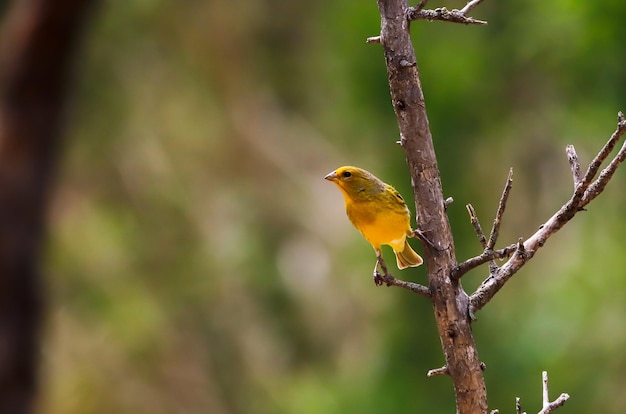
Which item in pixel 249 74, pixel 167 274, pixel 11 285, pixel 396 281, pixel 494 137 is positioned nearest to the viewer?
pixel 396 281

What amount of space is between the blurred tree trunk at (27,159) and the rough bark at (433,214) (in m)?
3.52

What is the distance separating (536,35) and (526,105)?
3.26ft

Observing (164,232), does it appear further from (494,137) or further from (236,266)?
(494,137)

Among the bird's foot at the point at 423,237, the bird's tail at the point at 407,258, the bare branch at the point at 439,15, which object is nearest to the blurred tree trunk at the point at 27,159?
the bird's tail at the point at 407,258

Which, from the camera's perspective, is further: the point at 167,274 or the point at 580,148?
the point at 167,274

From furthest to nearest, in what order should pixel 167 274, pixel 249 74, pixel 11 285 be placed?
pixel 249 74, pixel 167 274, pixel 11 285

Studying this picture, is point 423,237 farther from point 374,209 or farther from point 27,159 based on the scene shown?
point 27,159

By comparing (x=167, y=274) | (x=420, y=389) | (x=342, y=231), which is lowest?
(x=420, y=389)

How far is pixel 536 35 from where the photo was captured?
5230 mm

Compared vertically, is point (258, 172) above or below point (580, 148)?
above

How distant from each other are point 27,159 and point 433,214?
12.5ft

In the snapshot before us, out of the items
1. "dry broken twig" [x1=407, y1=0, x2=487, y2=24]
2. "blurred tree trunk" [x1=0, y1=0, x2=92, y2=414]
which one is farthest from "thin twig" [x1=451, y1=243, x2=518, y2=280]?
"blurred tree trunk" [x1=0, y1=0, x2=92, y2=414]

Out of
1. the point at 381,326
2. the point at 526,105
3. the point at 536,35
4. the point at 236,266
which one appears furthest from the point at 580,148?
the point at 236,266

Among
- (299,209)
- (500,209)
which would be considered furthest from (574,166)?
(299,209)
